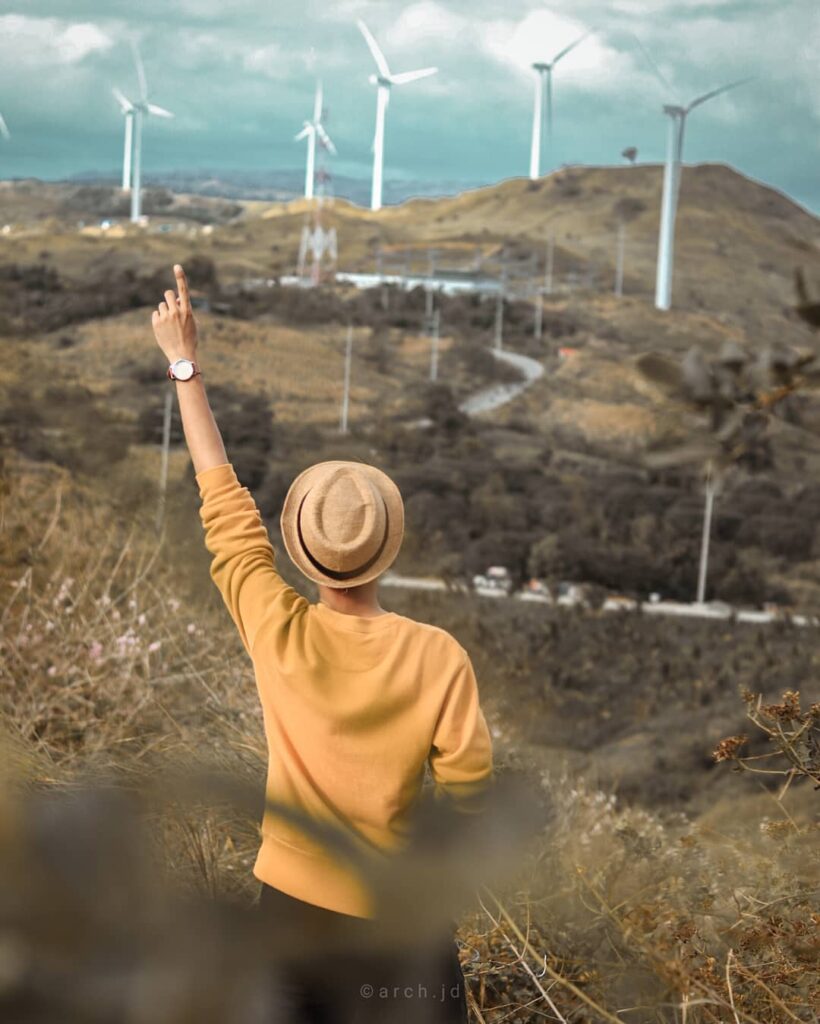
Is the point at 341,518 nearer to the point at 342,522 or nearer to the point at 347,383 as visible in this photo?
the point at 342,522

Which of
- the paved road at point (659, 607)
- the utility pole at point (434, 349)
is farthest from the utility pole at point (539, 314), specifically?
the paved road at point (659, 607)

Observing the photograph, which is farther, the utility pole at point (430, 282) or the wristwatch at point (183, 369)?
the utility pole at point (430, 282)

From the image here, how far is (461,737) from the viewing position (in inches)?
38.4

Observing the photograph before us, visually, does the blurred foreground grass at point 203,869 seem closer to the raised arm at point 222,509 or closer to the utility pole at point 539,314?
the raised arm at point 222,509

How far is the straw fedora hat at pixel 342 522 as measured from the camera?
0.99 m

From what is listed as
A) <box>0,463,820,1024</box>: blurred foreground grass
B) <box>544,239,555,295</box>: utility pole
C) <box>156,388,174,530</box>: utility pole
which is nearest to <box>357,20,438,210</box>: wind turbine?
<box>544,239,555,295</box>: utility pole

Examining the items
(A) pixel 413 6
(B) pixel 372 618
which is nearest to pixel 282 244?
(A) pixel 413 6

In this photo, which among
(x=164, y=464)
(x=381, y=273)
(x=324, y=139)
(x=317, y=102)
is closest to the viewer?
(x=164, y=464)

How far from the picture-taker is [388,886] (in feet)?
1.09

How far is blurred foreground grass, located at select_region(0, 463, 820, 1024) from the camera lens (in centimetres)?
26

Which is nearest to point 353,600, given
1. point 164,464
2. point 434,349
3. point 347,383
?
point 164,464

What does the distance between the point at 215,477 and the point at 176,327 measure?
0.12 m

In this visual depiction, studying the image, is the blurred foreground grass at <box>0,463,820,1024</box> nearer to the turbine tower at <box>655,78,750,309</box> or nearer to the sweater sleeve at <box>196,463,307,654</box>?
the sweater sleeve at <box>196,463,307,654</box>

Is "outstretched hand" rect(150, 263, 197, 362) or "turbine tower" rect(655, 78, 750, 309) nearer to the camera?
"outstretched hand" rect(150, 263, 197, 362)
